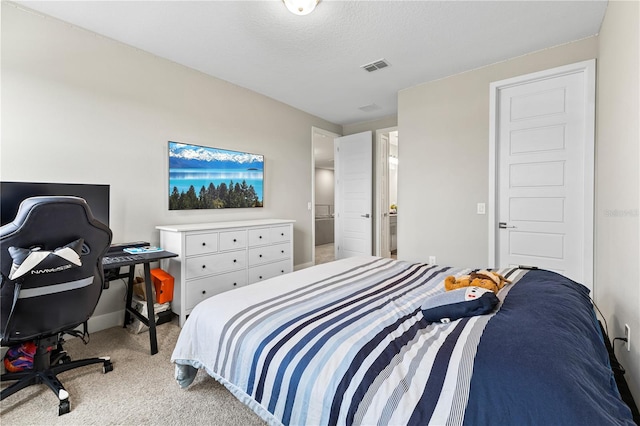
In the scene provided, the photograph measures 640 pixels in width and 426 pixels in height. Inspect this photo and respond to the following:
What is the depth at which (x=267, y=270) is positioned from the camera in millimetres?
3467

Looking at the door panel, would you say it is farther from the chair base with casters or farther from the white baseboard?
the chair base with casters

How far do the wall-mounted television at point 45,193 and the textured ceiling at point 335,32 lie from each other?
4.64 feet

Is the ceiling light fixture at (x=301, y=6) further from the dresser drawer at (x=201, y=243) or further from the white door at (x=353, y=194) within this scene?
the white door at (x=353, y=194)

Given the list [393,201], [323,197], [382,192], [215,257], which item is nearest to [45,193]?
[215,257]

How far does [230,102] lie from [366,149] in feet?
7.93

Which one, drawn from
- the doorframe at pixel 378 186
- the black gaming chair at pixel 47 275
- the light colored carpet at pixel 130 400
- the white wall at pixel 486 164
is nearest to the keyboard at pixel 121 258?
the black gaming chair at pixel 47 275

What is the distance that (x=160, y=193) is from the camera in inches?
118

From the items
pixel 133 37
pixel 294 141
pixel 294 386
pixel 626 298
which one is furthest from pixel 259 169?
pixel 626 298

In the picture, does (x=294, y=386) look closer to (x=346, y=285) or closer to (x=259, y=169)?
(x=346, y=285)

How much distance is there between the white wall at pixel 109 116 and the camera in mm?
2184

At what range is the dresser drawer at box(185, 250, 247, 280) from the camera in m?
2.72

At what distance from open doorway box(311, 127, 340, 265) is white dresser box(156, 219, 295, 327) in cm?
152

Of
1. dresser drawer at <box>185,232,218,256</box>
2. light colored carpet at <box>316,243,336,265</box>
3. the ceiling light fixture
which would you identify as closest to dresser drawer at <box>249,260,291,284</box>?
dresser drawer at <box>185,232,218,256</box>

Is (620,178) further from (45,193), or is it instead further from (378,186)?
(45,193)
